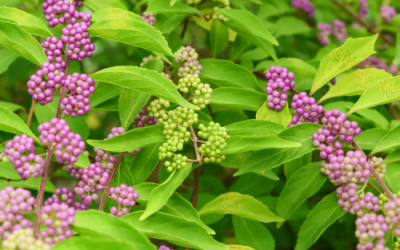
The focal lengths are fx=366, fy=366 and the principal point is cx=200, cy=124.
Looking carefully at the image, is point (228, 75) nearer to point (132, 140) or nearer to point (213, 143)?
point (213, 143)

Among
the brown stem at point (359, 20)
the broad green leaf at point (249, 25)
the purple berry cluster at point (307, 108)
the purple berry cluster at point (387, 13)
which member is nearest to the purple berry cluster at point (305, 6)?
the brown stem at point (359, 20)

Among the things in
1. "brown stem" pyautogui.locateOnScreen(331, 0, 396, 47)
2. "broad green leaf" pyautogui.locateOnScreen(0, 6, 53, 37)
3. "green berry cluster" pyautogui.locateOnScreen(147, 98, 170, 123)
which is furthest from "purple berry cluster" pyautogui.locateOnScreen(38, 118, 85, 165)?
"brown stem" pyautogui.locateOnScreen(331, 0, 396, 47)

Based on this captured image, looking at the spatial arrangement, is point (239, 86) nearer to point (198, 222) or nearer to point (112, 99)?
point (112, 99)

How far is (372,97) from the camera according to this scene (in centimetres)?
171

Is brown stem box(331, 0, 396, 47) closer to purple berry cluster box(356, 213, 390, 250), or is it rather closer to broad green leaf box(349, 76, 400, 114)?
broad green leaf box(349, 76, 400, 114)

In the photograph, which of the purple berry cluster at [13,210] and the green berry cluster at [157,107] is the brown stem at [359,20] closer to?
the green berry cluster at [157,107]

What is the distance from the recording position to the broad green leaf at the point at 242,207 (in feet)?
5.85

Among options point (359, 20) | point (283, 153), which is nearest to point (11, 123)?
point (283, 153)

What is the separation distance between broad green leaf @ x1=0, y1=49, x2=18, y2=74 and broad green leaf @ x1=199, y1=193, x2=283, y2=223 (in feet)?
4.91

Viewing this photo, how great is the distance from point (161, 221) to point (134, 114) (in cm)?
57

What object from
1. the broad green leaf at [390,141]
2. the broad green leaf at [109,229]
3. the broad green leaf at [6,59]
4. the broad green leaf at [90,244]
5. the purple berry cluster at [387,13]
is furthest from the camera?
the purple berry cluster at [387,13]

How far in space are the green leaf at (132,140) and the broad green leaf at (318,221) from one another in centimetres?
82

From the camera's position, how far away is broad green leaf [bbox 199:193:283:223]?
1.78 meters

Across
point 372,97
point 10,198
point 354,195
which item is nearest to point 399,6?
point 372,97
